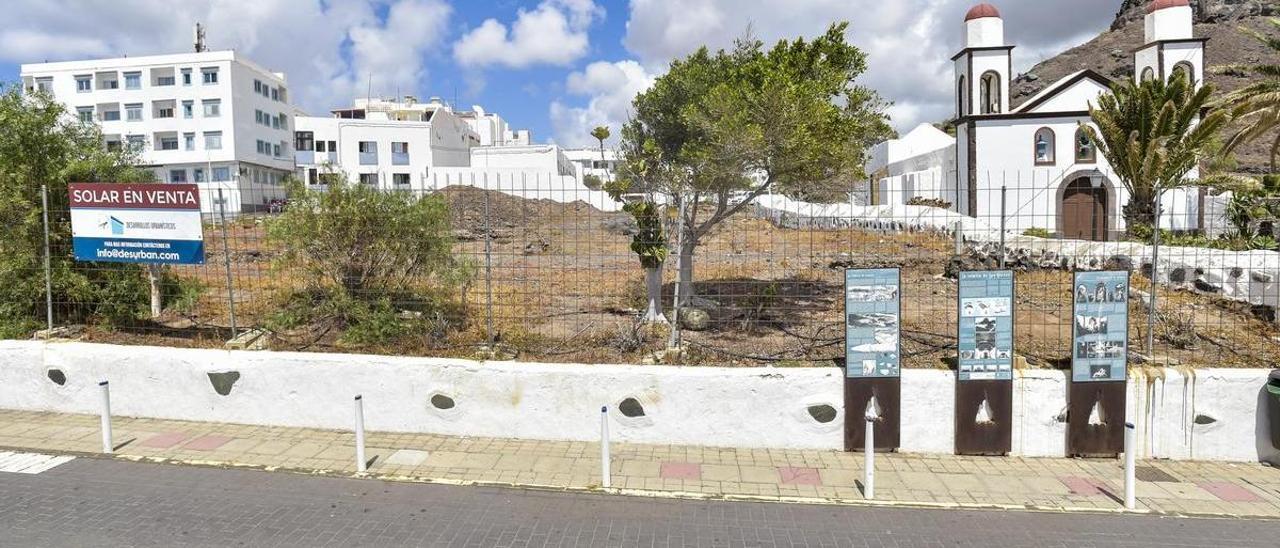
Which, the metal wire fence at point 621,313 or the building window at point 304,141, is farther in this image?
the building window at point 304,141

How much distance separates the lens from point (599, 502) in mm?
6234

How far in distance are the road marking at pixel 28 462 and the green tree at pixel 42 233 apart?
110 inches

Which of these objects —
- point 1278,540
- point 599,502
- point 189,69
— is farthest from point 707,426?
A: point 189,69

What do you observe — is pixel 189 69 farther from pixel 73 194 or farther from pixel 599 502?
pixel 599 502

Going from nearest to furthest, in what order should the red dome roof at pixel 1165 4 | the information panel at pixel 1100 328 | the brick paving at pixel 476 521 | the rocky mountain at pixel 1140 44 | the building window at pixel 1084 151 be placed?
the brick paving at pixel 476 521 < the information panel at pixel 1100 328 < the red dome roof at pixel 1165 4 < the building window at pixel 1084 151 < the rocky mountain at pixel 1140 44

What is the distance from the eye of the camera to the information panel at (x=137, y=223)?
8.55 m

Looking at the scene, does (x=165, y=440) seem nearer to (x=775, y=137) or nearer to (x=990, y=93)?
(x=775, y=137)

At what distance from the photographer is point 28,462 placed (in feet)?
23.2

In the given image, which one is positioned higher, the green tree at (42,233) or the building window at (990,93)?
the building window at (990,93)

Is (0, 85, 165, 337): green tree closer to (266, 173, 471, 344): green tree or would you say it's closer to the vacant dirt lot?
the vacant dirt lot

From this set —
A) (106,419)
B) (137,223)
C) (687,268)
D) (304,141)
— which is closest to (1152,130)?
(687,268)

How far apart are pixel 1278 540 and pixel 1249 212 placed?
1412cm

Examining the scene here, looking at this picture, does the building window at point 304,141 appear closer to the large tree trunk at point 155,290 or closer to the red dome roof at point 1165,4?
the large tree trunk at point 155,290

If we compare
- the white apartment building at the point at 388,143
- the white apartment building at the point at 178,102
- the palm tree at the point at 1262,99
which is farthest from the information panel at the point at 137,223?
the white apartment building at the point at 178,102
